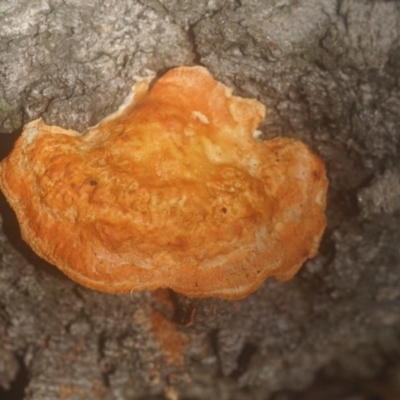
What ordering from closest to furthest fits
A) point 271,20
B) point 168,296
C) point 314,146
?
1. point 271,20
2. point 314,146
3. point 168,296

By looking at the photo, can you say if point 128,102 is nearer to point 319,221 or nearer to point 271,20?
point 271,20

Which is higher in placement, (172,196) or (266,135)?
(266,135)

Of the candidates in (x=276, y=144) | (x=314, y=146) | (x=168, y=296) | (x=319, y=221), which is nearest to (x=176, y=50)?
(x=276, y=144)

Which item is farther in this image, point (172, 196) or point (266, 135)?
point (266, 135)

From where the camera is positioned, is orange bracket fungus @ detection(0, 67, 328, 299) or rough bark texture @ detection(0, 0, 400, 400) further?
rough bark texture @ detection(0, 0, 400, 400)
